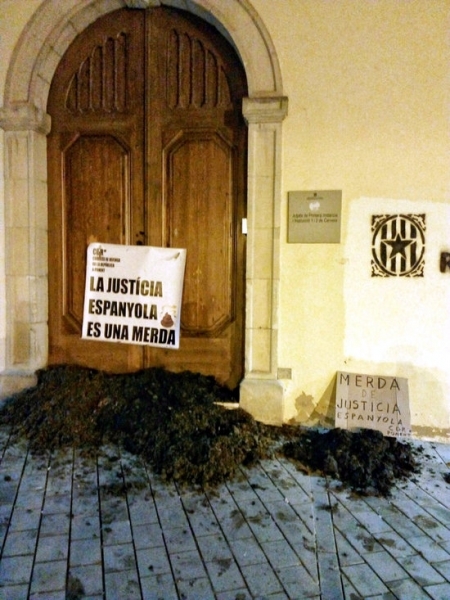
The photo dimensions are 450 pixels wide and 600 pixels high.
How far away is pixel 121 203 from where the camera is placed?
446 cm

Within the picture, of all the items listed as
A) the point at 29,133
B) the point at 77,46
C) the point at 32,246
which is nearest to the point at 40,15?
the point at 77,46

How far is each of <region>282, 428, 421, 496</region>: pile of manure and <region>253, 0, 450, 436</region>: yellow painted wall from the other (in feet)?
1.47

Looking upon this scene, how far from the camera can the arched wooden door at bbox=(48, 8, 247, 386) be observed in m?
4.30

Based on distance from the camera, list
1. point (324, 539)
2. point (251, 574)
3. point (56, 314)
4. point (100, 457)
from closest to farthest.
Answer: point (251, 574) → point (324, 539) → point (100, 457) → point (56, 314)

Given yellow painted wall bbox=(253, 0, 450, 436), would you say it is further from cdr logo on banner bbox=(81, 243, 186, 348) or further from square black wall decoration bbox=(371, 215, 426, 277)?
cdr logo on banner bbox=(81, 243, 186, 348)

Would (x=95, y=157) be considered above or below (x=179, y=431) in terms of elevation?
above

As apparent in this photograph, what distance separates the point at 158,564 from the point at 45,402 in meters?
2.05

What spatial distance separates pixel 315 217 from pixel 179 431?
6.88 feet

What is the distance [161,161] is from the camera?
172 inches

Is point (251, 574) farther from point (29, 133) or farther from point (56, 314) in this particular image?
point (29, 133)

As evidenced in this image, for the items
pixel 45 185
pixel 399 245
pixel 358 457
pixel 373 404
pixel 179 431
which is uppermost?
pixel 45 185

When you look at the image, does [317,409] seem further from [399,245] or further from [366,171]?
[366,171]

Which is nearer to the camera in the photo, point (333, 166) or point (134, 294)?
point (333, 166)

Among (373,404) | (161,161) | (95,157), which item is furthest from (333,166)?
(95,157)
